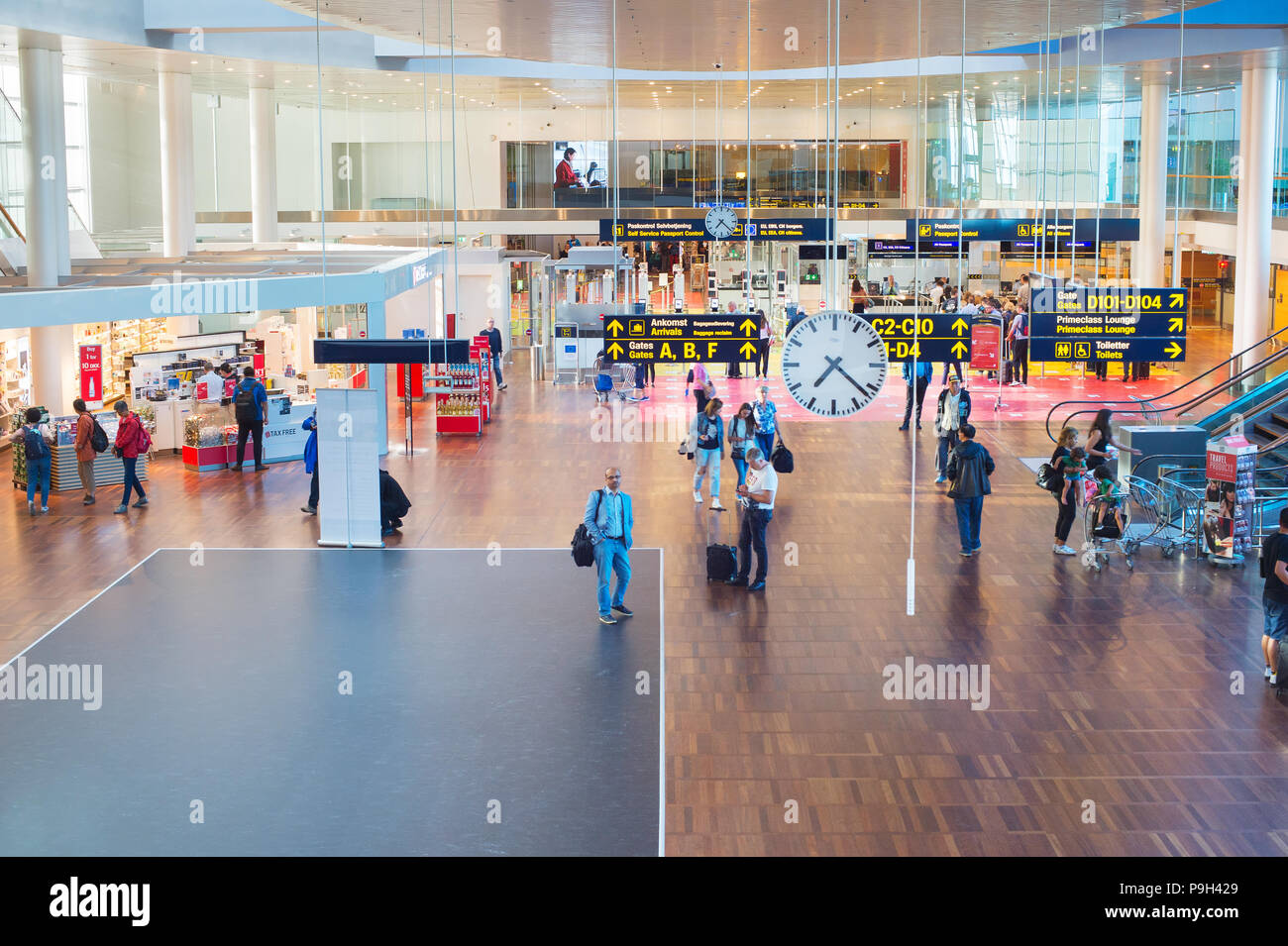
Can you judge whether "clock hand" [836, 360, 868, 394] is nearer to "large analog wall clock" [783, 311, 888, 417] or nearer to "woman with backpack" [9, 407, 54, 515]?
"large analog wall clock" [783, 311, 888, 417]

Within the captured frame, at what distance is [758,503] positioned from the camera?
1320cm

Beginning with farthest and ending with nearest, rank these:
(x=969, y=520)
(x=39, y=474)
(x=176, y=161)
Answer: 1. (x=176, y=161)
2. (x=39, y=474)
3. (x=969, y=520)

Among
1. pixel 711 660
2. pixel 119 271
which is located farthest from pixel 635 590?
pixel 119 271

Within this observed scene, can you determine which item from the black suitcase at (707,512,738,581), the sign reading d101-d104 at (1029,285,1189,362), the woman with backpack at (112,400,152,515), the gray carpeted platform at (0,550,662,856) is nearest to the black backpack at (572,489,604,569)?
the gray carpeted platform at (0,550,662,856)

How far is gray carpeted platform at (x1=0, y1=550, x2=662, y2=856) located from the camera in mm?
8328

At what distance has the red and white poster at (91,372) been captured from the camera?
79.0 feet

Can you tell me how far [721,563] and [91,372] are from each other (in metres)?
15.0

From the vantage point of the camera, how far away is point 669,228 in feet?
80.2

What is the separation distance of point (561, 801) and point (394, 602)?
4.93 metres

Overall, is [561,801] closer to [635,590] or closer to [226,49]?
[635,590]

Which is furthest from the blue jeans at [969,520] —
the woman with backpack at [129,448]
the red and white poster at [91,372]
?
the red and white poster at [91,372]

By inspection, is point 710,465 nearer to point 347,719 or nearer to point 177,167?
point 347,719

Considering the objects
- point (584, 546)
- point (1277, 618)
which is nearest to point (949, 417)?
point (584, 546)

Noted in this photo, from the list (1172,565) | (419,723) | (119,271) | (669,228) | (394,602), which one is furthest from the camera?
(669,228)
